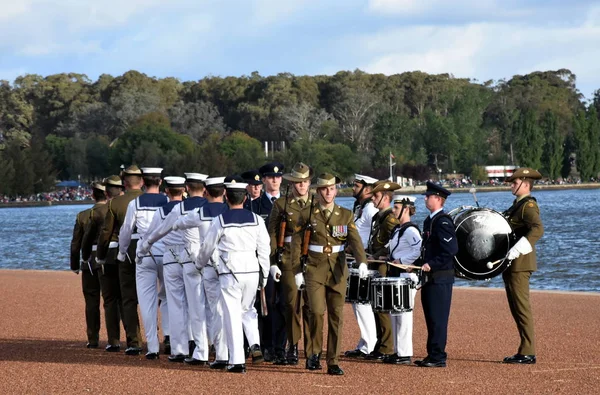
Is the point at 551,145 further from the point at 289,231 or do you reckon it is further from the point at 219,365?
the point at 219,365

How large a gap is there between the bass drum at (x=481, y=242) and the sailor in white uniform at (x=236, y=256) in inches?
81.9

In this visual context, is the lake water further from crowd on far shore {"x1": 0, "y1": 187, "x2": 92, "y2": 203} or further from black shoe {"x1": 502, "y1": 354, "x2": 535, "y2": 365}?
crowd on far shore {"x1": 0, "y1": 187, "x2": 92, "y2": 203}

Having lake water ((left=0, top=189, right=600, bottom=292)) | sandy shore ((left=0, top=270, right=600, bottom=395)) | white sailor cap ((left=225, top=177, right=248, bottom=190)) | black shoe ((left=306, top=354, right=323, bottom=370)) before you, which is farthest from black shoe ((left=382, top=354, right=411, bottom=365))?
lake water ((left=0, top=189, right=600, bottom=292))

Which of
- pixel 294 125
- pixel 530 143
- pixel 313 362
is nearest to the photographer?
pixel 313 362

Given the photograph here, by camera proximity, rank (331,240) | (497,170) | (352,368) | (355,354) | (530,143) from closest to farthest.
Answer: (331,240), (352,368), (355,354), (530,143), (497,170)

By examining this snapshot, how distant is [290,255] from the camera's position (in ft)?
34.9

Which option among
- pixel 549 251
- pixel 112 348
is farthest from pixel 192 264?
pixel 549 251

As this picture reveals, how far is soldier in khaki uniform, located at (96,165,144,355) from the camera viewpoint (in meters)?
12.1

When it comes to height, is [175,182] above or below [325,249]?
above

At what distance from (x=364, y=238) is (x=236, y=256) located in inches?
81.0

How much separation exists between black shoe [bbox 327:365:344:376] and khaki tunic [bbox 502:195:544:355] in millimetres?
1972

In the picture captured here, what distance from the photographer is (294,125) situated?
15300cm

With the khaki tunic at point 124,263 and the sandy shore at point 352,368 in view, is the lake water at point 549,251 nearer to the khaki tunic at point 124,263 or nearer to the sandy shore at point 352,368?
the sandy shore at point 352,368

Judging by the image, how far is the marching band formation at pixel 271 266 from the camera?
34.1ft
